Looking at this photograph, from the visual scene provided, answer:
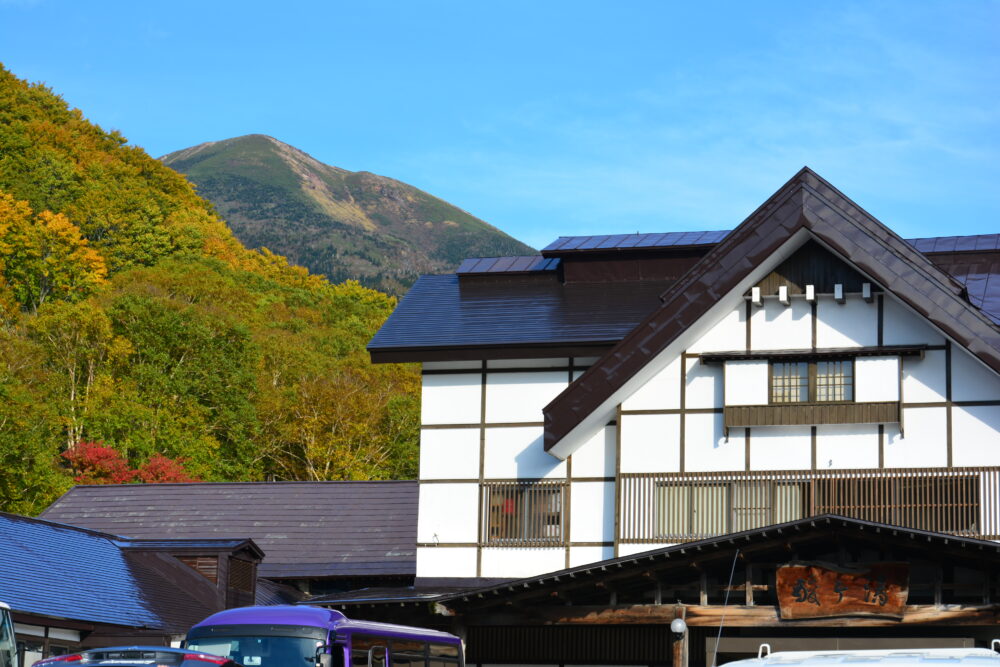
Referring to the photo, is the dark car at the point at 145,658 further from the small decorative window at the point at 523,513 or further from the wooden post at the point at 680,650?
the small decorative window at the point at 523,513

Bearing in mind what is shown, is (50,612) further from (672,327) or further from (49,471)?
(49,471)

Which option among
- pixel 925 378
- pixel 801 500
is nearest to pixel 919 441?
pixel 925 378

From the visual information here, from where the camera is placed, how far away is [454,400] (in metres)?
25.0

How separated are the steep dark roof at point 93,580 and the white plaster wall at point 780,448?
11311 mm

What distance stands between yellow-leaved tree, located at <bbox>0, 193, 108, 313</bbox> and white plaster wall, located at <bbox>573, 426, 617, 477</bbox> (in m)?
46.3

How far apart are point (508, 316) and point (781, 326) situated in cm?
555

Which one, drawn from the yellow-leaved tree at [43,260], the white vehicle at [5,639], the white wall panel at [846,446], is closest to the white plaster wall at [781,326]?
Result: the white wall panel at [846,446]

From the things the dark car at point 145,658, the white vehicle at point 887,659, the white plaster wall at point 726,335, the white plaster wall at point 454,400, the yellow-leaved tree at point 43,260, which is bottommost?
the dark car at point 145,658

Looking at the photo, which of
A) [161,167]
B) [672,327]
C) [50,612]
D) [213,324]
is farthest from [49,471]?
[161,167]

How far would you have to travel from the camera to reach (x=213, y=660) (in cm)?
1321

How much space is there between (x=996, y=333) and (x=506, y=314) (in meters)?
9.26

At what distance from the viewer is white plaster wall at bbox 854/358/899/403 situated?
73.5 feet

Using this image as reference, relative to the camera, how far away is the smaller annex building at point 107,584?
2211 cm

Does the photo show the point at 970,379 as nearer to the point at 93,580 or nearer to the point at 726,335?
the point at 726,335
